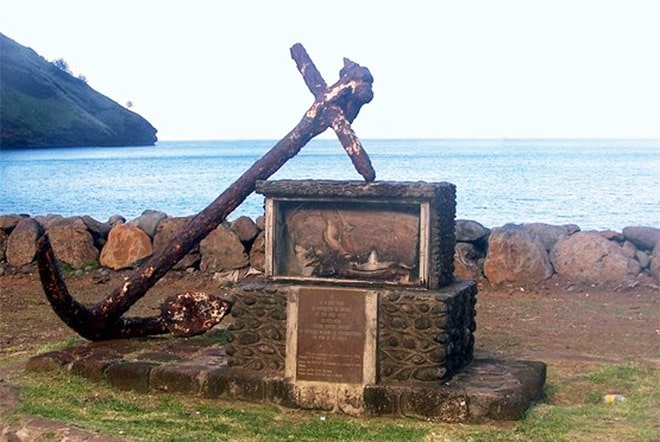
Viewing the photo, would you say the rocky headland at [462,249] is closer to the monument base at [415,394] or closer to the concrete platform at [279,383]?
the concrete platform at [279,383]

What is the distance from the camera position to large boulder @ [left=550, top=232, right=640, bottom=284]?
13.6 meters

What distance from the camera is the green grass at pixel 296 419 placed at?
272 inches

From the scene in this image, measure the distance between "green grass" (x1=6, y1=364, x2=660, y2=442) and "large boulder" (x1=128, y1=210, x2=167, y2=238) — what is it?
22.8ft

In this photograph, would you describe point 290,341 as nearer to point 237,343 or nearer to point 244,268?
point 237,343

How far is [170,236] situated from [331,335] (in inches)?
300

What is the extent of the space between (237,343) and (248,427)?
3.33 ft

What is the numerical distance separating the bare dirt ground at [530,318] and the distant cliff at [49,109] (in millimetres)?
69335

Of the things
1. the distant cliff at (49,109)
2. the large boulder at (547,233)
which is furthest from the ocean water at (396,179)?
the large boulder at (547,233)

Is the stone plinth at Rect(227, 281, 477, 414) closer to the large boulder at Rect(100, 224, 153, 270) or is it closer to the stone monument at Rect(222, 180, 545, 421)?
the stone monument at Rect(222, 180, 545, 421)

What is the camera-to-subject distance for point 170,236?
14.9 meters

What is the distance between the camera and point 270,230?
26.2ft

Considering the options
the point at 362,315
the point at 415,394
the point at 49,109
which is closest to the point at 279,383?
the point at 362,315

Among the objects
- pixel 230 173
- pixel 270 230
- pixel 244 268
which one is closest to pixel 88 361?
pixel 270 230

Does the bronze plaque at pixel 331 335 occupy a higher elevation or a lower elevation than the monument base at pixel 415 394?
higher
